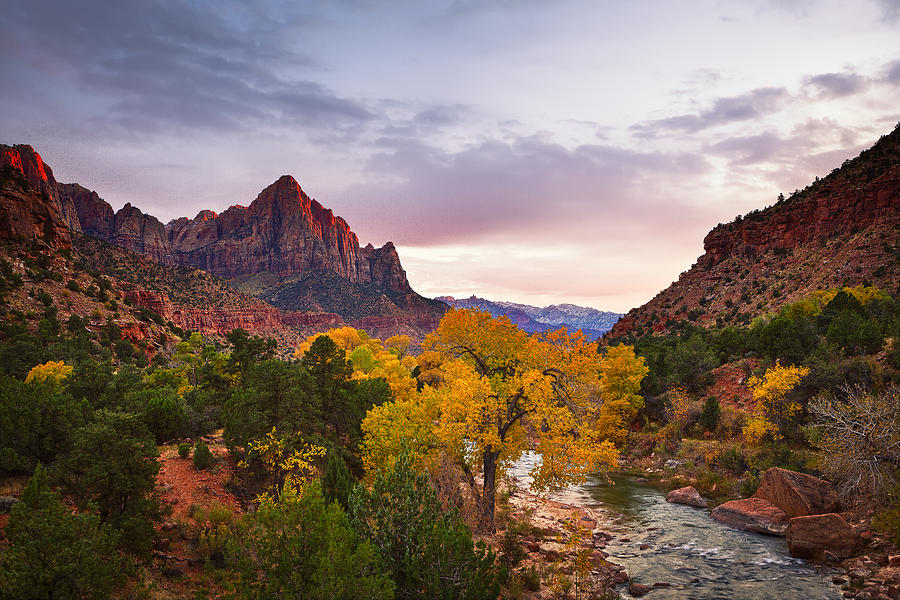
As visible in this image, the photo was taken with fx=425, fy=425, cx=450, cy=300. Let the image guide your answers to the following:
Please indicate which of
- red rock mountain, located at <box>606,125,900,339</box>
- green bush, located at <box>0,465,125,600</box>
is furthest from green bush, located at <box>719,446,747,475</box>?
red rock mountain, located at <box>606,125,900,339</box>

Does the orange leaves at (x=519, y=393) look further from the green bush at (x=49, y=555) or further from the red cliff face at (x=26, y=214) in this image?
the red cliff face at (x=26, y=214)

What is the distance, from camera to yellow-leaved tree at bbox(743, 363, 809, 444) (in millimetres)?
31688

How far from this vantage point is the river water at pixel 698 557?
16.9 meters

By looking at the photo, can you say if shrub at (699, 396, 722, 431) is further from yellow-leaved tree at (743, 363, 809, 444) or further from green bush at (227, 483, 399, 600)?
green bush at (227, 483, 399, 600)

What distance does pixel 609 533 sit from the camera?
2406cm

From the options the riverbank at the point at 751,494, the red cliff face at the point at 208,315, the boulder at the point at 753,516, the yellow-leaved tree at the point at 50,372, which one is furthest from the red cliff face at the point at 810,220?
the red cliff face at the point at 208,315

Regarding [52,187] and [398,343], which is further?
[52,187]

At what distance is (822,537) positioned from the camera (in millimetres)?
19062

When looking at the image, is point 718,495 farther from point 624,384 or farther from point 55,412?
point 55,412

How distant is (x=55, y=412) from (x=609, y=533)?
27.2 metres

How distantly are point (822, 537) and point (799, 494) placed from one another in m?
3.87

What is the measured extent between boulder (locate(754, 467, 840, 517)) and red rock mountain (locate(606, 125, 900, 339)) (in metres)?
47.5

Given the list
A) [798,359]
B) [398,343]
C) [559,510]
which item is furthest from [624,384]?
[398,343]

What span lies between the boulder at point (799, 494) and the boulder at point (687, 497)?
4476mm
